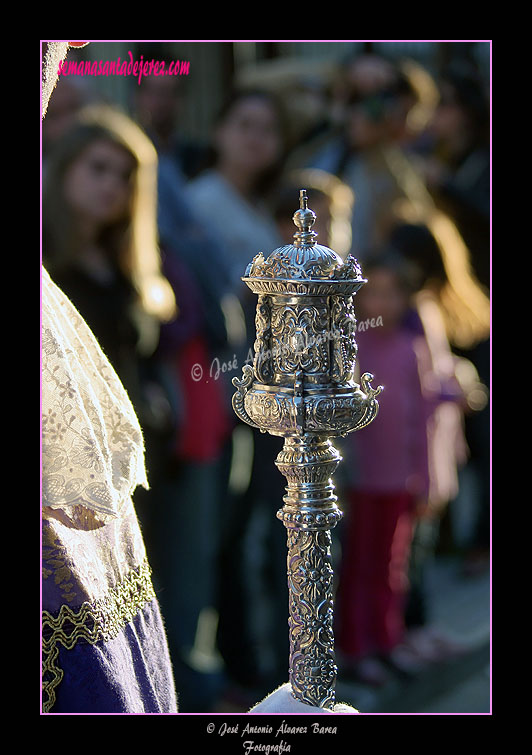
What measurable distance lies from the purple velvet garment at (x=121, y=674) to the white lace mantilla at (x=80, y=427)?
15 cm

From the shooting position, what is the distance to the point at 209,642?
276 centimetres

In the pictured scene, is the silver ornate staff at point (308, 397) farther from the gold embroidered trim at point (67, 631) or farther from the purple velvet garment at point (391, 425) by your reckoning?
the purple velvet garment at point (391, 425)

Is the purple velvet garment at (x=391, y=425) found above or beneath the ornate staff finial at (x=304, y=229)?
beneath

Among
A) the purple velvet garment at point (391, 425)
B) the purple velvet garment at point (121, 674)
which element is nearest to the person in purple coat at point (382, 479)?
the purple velvet garment at point (391, 425)

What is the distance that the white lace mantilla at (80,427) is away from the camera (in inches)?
51.5

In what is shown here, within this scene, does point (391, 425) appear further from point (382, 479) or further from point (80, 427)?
point (80, 427)

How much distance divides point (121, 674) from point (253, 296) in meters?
1.29

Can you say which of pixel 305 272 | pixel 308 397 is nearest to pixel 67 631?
pixel 308 397

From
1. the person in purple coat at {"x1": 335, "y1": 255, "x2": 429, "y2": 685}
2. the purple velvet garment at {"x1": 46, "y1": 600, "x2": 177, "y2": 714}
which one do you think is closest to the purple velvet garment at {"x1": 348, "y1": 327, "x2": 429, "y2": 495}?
the person in purple coat at {"x1": 335, "y1": 255, "x2": 429, "y2": 685}

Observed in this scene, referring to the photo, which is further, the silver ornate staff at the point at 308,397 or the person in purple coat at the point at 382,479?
the person in purple coat at the point at 382,479

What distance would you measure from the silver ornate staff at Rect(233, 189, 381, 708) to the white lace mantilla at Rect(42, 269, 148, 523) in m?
0.15

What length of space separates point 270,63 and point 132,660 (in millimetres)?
2522

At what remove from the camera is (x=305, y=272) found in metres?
1.30

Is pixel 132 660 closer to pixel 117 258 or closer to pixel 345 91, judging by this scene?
pixel 117 258
